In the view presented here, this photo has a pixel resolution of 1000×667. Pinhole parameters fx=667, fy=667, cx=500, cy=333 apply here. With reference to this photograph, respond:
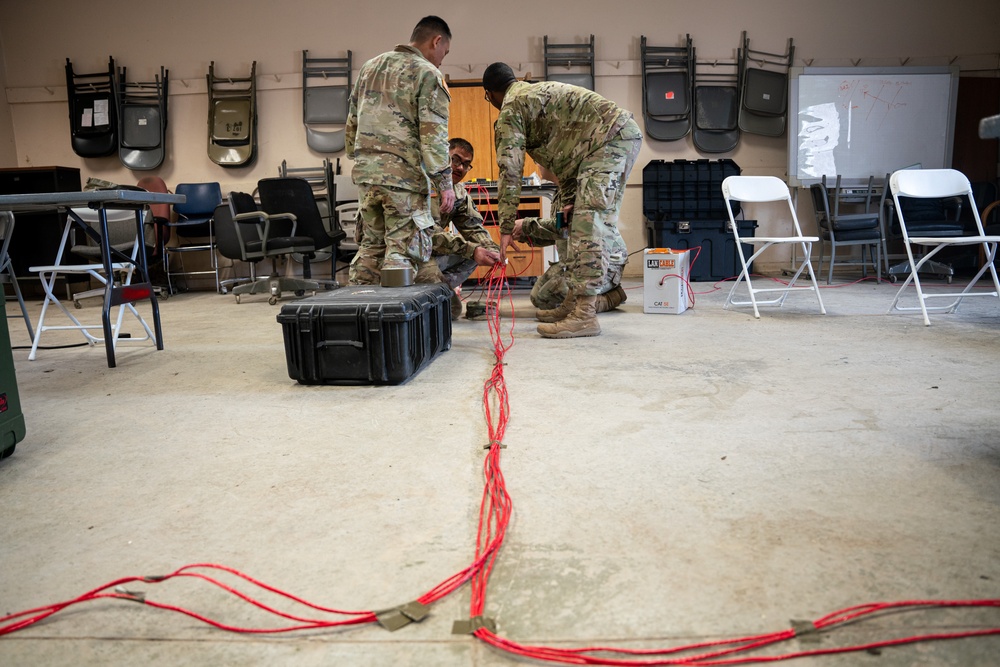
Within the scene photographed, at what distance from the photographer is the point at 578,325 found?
338 centimetres

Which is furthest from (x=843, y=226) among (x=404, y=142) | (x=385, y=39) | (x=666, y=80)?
(x=385, y=39)

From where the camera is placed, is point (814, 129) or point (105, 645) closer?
point (105, 645)

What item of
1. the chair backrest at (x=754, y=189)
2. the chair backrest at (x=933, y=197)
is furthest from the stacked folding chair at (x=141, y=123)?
the chair backrest at (x=933, y=197)

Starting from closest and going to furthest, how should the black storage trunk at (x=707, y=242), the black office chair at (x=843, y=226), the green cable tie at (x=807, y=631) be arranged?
the green cable tie at (x=807, y=631), the black office chair at (x=843, y=226), the black storage trunk at (x=707, y=242)

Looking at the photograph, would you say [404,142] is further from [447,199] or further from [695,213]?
[695,213]

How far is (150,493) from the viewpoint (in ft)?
4.83

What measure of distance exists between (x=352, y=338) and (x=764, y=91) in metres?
6.19

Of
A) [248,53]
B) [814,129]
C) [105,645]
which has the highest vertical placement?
[248,53]

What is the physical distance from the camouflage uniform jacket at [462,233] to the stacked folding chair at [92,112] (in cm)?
505

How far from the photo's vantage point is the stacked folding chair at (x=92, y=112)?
7.07m

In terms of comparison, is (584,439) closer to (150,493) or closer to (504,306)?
(150,493)

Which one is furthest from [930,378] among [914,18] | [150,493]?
[914,18]

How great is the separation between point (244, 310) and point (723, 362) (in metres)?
3.76

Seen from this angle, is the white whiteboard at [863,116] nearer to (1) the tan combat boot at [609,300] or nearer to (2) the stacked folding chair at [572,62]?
(2) the stacked folding chair at [572,62]
